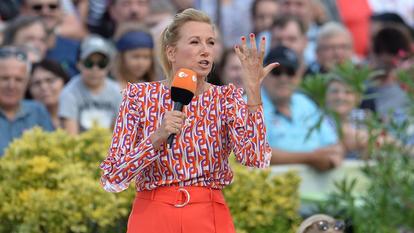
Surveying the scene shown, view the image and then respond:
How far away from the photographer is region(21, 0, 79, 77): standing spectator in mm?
9883

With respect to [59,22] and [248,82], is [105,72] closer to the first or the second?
[59,22]

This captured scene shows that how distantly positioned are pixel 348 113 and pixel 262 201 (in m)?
1.30

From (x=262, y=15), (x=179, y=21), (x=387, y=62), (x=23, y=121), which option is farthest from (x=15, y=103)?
(x=387, y=62)

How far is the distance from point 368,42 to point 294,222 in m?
5.39

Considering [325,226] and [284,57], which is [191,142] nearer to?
[325,226]

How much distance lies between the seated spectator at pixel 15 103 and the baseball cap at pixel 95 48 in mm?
816

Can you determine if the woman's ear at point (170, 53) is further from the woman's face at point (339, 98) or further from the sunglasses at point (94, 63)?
the sunglasses at point (94, 63)

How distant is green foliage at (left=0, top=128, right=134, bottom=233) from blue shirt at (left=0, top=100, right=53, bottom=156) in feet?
3.03

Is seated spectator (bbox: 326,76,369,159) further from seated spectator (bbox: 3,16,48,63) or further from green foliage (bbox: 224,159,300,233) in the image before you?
seated spectator (bbox: 3,16,48,63)

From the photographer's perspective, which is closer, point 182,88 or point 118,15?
point 182,88

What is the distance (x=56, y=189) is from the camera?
23.0 ft

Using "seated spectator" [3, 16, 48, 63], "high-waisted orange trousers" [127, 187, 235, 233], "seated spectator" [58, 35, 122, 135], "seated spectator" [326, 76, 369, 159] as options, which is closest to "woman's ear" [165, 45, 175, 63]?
"high-waisted orange trousers" [127, 187, 235, 233]

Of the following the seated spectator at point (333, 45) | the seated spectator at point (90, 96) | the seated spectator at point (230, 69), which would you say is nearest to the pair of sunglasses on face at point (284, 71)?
the seated spectator at point (230, 69)

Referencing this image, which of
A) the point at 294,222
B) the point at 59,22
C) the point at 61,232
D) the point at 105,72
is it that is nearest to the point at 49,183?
the point at 61,232
